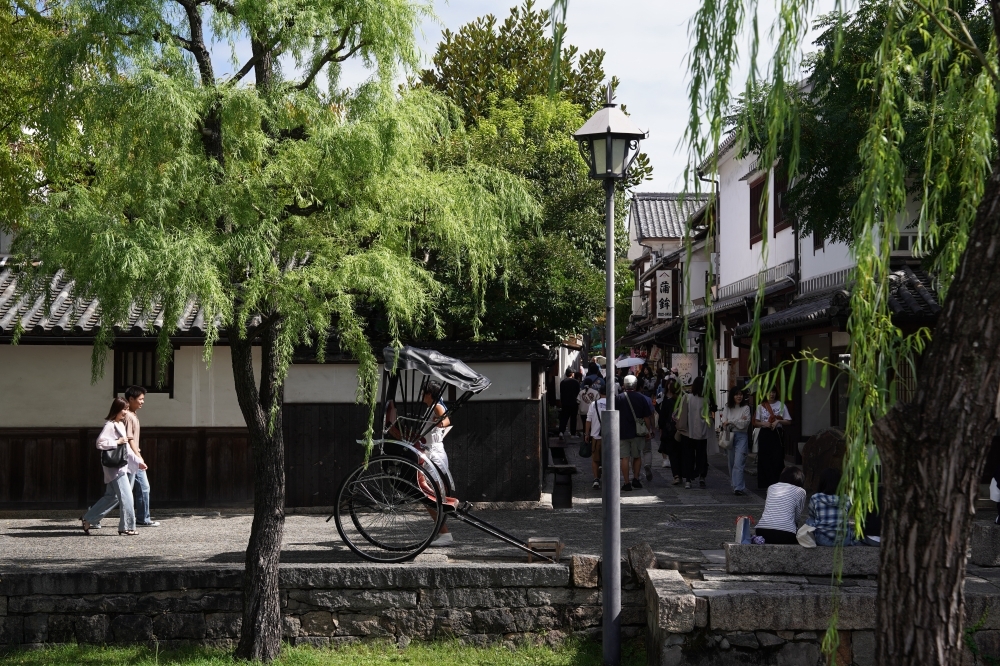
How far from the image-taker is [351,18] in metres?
7.52

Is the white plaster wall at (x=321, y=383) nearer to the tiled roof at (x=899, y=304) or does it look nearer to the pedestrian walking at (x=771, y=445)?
the pedestrian walking at (x=771, y=445)

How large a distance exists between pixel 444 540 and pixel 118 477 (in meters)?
4.14

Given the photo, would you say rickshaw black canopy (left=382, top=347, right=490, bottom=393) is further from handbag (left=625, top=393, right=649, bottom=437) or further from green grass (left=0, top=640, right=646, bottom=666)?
handbag (left=625, top=393, right=649, bottom=437)

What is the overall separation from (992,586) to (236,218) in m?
6.18

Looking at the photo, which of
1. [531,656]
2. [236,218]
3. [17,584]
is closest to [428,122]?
[236,218]

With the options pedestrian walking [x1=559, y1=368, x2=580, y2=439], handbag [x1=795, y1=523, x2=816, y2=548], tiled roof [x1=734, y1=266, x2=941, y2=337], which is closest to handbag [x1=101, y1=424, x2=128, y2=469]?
handbag [x1=795, y1=523, x2=816, y2=548]

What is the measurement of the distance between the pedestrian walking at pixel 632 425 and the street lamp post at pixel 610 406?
6.76 metres

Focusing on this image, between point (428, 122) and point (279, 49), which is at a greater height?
point (279, 49)

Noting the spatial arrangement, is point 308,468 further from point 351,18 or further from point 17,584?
point 351,18

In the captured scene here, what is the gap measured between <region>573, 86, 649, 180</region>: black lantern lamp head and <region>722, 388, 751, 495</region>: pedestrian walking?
270 inches

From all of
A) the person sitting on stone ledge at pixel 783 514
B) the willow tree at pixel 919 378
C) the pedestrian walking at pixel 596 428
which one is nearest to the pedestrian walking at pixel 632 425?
the pedestrian walking at pixel 596 428

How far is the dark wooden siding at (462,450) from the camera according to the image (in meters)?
13.5

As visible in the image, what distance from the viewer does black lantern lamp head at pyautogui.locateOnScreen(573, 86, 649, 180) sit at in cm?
797

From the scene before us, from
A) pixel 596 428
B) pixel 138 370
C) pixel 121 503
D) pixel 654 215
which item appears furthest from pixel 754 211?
pixel 654 215
